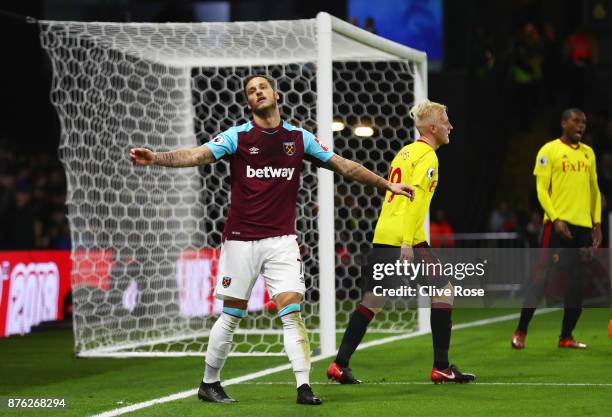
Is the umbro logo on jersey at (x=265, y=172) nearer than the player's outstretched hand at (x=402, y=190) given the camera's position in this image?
No

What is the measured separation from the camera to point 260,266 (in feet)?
24.2

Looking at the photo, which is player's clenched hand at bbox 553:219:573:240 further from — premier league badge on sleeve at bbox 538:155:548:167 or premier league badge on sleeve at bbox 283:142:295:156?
premier league badge on sleeve at bbox 283:142:295:156

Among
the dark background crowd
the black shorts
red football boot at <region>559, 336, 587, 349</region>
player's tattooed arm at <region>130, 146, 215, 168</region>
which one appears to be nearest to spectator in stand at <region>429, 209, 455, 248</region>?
the dark background crowd

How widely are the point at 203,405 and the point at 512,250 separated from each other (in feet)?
39.9

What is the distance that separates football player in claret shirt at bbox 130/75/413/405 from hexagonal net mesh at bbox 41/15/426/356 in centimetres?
343

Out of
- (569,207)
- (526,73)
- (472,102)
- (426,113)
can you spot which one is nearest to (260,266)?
(426,113)

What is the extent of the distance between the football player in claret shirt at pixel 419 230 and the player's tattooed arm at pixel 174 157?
1544 mm

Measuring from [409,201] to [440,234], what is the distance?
11.0m

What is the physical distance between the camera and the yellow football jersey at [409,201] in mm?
8008

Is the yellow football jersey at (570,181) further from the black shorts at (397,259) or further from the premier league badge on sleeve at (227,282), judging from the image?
the premier league badge on sleeve at (227,282)

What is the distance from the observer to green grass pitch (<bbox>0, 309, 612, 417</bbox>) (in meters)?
7.05

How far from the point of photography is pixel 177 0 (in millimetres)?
24953

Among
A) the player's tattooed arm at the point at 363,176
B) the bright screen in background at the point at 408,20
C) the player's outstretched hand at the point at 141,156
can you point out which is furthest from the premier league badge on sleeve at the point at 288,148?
the bright screen in background at the point at 408,20

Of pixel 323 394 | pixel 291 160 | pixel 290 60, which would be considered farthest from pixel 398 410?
pixel 290 60
